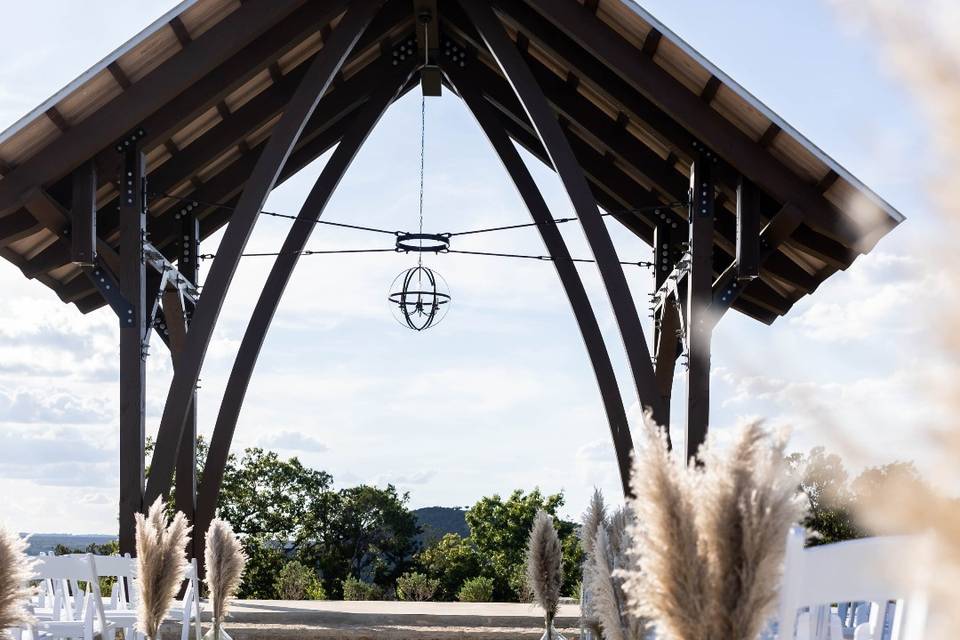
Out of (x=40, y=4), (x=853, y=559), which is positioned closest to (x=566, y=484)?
(x=40, y=4)

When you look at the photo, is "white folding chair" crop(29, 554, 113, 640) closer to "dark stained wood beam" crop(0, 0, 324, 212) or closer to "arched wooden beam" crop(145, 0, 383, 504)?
"arched wooden beam" crop(145, 0, 383, 504)

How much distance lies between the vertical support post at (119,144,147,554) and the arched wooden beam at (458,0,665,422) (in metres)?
2.55

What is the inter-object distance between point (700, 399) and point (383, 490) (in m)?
11.6

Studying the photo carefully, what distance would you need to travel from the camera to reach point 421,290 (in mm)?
9070

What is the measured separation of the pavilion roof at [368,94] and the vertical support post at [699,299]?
0.17 metres

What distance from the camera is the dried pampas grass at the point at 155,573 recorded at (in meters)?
3.62

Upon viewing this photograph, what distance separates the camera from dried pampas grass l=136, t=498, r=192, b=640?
3617 mm

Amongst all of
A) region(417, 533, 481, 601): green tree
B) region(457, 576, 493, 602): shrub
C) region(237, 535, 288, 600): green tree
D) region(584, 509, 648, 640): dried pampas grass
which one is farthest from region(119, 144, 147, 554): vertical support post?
region(417, 533, 481, 601): green tree

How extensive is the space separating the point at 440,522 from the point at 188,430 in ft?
37.6

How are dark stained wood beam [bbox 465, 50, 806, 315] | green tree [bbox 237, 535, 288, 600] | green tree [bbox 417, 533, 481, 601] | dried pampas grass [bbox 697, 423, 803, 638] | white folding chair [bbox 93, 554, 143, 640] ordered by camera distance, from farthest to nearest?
green tree [bbox 417, 533, 481, 601] < green tree [bbox 237, 535, 288, 600] < dark stained wood beam [bbox 465, 50, 806, 315] < white folding chair [bbox 93, 554, 143, 640] < dried pampas grass [bbox 697, 423, 803, 638]

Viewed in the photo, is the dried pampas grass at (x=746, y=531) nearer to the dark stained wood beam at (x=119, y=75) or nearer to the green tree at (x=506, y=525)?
the dark stained wood beam at (x=119, y=75)

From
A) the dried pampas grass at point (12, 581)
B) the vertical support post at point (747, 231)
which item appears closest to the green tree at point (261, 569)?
the vertical support post at point (747, 231)

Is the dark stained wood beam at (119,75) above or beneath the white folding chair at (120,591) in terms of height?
above

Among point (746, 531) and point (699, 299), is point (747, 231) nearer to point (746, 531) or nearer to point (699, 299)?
point (699, 299)
